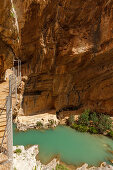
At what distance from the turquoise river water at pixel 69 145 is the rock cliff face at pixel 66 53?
3.25 meters

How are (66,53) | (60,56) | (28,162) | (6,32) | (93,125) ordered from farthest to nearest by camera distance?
(93,125) → (60,56) → (66,53) → (28,162) → (6,32)

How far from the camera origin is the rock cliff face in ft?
23.9

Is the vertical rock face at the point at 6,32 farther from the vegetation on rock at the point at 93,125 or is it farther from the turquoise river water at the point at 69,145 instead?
the vegetation on rock at the point at 93,125

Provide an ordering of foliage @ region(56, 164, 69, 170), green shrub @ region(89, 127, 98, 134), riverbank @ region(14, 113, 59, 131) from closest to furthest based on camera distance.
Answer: foliage @ region(56, 164, 69, 170), green shrub @ region(89, 127, 98, 134), riverbank @ region(14, 113, 59, 131)

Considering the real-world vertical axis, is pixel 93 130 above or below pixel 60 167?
above

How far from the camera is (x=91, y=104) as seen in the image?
504 inches

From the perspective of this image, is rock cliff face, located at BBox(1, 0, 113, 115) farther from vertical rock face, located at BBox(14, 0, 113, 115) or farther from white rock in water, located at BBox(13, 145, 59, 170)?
white rock in water, located at BBox(13, 145, 59, 170)

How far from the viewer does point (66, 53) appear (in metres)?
8.57

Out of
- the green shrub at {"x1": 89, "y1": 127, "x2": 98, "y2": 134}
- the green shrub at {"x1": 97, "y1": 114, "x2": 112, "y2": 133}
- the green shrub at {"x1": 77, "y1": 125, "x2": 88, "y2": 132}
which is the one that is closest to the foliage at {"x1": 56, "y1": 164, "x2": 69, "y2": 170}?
the green shrub at {"x1": 77, "y1": 125, "x2": 88, "y2": 132}

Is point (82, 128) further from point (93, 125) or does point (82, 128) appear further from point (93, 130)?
point (93, 125)

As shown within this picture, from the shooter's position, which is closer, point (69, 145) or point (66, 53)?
point (69, 145)

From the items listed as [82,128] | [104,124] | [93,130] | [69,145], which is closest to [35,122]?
[69,145]

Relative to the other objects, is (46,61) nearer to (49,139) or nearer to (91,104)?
(49,139)

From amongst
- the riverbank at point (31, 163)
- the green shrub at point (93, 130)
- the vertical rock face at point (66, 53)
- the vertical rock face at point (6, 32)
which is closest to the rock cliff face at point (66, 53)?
the vertical rock face at point (66, 53)
